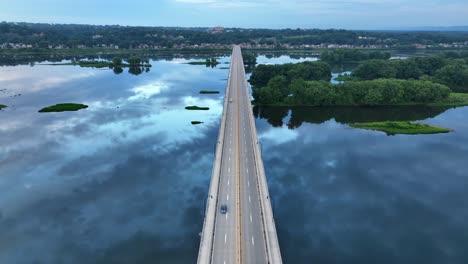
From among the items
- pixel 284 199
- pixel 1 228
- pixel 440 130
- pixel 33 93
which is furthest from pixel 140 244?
pixel 33 93

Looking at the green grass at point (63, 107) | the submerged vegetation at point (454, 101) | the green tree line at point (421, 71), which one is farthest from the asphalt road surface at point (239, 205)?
the green tree line at point (421, 71)

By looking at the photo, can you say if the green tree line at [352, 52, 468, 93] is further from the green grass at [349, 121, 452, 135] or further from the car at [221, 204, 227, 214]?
the car at [221, 204, 227, 214]

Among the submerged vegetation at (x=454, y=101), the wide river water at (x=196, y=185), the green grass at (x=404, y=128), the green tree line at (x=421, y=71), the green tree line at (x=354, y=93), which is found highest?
the green tree line at (x=421, y=71)

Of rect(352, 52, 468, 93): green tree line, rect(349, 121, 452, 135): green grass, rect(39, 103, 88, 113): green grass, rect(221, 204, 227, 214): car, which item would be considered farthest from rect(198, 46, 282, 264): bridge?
rect(352, 52, 468, 93): green tree line

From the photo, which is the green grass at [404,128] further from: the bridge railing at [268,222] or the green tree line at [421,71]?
the green tree line at [421,71]

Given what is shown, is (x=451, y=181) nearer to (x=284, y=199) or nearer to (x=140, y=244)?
(x=284, y=199)
